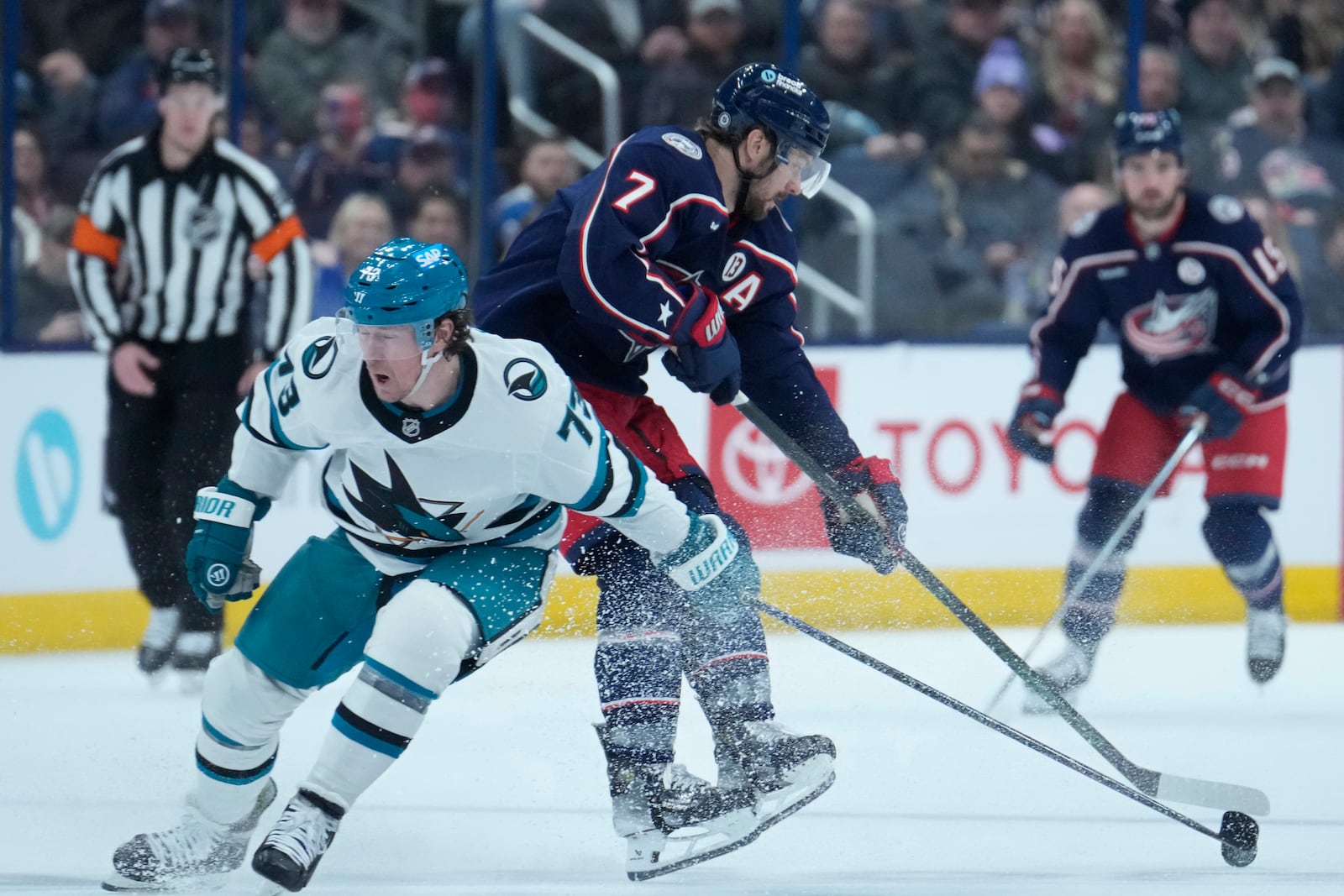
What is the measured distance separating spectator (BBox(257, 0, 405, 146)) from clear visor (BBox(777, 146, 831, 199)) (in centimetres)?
289

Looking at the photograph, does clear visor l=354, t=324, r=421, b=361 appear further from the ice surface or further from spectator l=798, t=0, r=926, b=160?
spectator l=798, t=0, r=926, b=160

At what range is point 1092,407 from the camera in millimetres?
5695

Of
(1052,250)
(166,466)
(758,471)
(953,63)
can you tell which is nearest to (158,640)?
(166,466)

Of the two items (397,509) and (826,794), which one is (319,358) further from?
(826,794)

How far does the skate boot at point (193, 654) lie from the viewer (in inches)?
182

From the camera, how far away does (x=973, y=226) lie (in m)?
6.15

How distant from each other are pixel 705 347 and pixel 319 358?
650mm

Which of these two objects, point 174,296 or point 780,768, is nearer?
point 780,768

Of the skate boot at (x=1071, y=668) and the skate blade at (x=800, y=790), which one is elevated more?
the skate blade at (x=800, y=790)

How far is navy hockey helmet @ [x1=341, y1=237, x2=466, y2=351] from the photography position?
2.58m

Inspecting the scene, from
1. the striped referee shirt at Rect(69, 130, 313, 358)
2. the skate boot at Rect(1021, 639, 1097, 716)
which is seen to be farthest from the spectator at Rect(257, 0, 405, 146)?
the skate boot at Rect(1021, 639, 1097, 716)

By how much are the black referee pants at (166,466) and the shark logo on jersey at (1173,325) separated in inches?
88.5

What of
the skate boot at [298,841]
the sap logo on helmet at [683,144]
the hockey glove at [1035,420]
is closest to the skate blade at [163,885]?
the skate boot at [298,841]

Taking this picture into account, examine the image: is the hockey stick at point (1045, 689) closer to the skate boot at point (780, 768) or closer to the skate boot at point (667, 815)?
the skate boot at point (780, 768)
